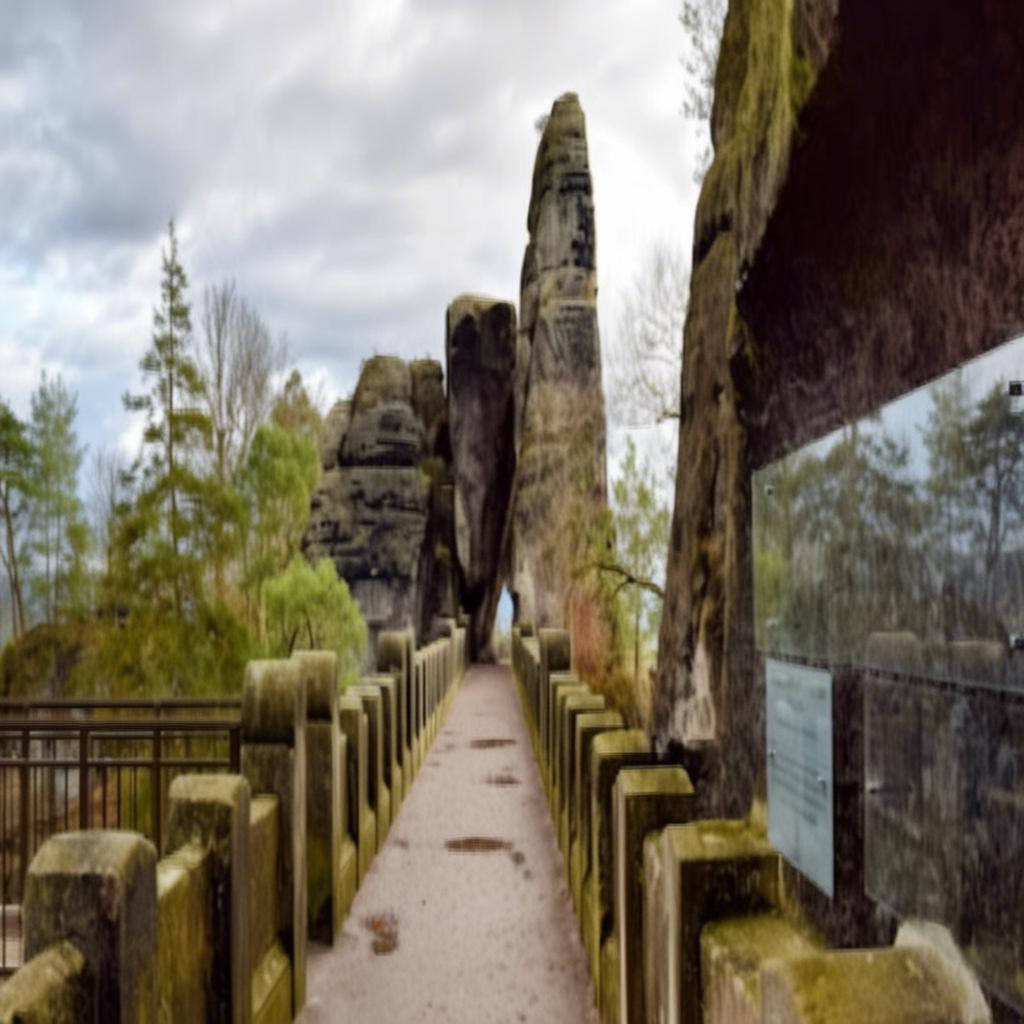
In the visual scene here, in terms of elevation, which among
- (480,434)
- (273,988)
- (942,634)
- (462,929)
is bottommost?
(462,929)

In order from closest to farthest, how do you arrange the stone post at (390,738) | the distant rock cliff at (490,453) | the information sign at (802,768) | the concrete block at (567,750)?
the information sign at (802,768), the concrete block at (567,750), the stone post at (390,738), the distant rock cliff at (490,453)

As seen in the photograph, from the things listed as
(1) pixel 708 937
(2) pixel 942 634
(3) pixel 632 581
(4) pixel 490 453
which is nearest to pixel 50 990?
(1) pixel 708 937

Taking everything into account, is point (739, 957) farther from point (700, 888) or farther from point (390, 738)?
point (390, 738)

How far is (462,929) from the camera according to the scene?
5645 mm

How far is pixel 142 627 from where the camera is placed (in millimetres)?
22031

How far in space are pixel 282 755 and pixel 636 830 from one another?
174 centimetres

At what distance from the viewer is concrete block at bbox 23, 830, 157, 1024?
221 centimetres

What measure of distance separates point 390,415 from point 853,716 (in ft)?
90.7

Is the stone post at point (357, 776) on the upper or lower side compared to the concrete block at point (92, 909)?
lower

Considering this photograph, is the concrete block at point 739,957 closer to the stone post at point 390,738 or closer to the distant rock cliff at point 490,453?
the stone post at point 390,738

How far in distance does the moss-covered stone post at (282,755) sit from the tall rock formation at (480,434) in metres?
28.1

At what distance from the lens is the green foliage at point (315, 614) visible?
24.0m

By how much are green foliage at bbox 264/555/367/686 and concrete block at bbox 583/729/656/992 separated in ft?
63.8

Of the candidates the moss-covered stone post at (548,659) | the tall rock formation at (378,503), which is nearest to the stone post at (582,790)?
the moss-covered stone post at (548,659)
